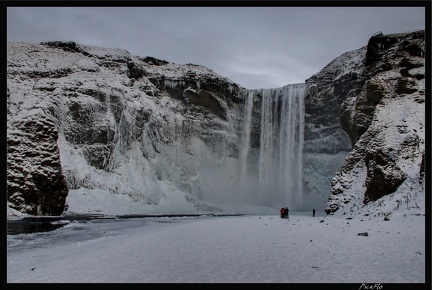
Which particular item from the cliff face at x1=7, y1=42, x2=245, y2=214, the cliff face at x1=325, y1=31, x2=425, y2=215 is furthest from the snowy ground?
the cliff face at x1=7, y1=42, x2=245, y2=214

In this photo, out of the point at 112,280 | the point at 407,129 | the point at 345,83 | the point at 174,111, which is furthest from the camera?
the point at 174,111

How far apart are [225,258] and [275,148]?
46078 mm

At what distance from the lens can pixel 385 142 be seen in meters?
31.2

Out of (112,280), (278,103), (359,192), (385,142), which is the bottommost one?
(112,280)

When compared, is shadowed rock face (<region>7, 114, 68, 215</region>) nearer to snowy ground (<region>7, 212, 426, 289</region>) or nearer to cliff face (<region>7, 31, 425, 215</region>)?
cliff face (<region>7, 31, 425, 215</region>)

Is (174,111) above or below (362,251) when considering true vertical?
above

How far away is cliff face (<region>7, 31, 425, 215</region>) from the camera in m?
30.2

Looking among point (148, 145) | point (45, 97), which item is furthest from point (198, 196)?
point (45, 97)

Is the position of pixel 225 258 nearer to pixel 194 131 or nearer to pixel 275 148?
pixel 194 131

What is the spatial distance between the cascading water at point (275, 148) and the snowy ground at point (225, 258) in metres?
37.6

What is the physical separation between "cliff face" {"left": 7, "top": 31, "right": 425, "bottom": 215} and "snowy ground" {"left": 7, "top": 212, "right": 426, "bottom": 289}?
14973 millimetres

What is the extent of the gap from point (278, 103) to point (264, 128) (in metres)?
4.41

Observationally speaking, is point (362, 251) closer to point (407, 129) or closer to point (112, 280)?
point (112, 280)
